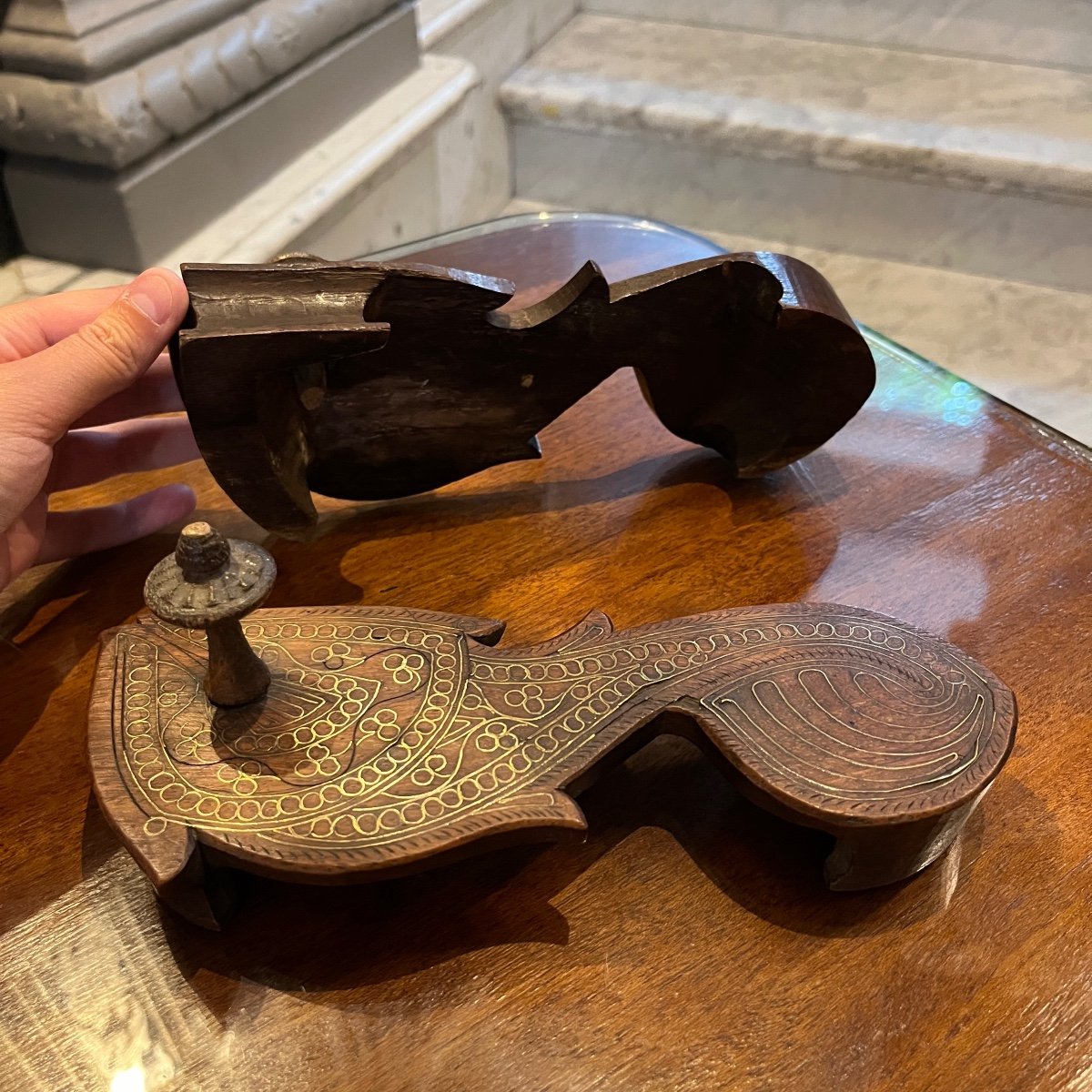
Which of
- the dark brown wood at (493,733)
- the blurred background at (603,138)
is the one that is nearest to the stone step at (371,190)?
the blurred background at (603,138)

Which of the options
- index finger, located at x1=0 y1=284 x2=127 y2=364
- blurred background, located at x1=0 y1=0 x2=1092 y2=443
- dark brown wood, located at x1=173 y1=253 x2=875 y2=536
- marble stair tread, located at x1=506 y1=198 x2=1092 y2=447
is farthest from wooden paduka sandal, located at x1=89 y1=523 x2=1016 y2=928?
marble stair tread, located at x1=506 y1=198 x2=1092 y2=447

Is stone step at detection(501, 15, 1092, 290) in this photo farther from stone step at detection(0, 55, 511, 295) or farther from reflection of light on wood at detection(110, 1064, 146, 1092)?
reflection of light on wood at detection(110, 1064, 146, 1092)

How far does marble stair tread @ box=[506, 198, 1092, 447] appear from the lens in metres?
1.39

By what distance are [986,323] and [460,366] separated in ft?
3.59

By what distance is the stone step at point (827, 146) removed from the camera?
4.70ft

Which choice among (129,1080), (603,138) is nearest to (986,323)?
(603,138)

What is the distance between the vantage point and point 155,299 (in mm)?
569

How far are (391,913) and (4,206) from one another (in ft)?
2.80

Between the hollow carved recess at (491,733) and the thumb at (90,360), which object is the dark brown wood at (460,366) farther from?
the hollow carved recess at (491,733)

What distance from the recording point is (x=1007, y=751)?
50 cm

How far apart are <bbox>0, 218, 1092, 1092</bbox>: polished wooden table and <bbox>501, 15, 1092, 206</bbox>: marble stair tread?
0.91 meters

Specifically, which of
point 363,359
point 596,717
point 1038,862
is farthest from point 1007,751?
point 363,359

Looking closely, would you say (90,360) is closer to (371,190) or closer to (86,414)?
(86,414)

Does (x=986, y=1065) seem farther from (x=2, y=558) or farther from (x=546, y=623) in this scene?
(x=2, y=558)
